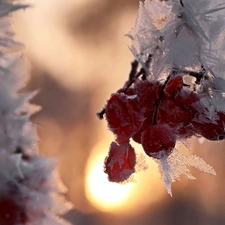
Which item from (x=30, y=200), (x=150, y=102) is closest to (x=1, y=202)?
(x=30, y=200)

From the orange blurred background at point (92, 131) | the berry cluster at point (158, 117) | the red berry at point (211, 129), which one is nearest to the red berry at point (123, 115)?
the berry cluster at point (158, 117)

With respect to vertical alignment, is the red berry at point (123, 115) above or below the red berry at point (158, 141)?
above

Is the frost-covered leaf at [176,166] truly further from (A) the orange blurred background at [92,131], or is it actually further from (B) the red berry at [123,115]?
(A) the orange blurred background at [92,131]

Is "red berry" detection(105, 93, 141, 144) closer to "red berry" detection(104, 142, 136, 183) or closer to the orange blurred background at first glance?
"red berry" detection(104, 142, 136, 183)

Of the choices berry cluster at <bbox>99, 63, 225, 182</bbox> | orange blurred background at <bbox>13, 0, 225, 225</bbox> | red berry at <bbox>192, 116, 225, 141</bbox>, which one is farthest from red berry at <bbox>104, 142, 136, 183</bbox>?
orange blurred background at <bbox>13, 0, 225, 225</bbox>

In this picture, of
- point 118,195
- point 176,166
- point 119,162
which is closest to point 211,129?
point 176,166

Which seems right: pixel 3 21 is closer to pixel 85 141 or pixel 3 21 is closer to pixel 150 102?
pixel 150 102

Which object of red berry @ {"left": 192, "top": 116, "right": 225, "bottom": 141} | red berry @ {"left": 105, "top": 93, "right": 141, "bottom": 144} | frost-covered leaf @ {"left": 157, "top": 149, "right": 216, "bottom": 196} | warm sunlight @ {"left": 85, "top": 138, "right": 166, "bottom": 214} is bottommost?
warm sunlight @ {"left": 85, "top": 138, "right": 166, "bottom": 214}

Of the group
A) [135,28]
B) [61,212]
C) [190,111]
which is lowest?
[61,212]
